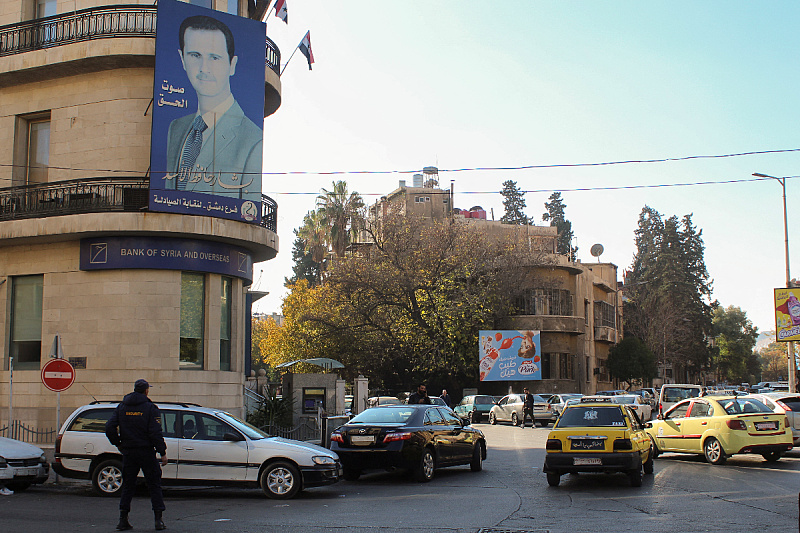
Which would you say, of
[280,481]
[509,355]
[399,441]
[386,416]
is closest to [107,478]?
[280,481]

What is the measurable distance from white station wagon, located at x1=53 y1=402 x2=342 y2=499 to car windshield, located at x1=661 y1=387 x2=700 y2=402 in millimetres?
21903

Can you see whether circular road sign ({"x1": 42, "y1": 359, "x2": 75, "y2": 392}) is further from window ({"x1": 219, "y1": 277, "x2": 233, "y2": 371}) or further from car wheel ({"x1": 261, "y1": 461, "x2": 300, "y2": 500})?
window ({"x1": 219, "y1": 277, "x2": 233, "y2": 371})

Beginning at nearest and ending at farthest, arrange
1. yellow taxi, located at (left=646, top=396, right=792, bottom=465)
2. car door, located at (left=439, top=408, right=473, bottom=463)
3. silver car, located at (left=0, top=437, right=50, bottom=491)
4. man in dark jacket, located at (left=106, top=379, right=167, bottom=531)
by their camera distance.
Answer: man in dark jacket, located at (left=106, top=379, right=167, bottom=531) → silver car, located at (left=0, top=437, right=50, bottom=491) → car door, located at (left=439, top=408, right=473, bottom=463) → yellow taxi, located at (left=646, top=396, right=792, bottom=465)

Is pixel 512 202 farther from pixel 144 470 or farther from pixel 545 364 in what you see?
pixel 144 470

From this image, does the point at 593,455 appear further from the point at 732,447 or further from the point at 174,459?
the point at 174,459

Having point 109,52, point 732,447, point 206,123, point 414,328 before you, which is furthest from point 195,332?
point 414,328

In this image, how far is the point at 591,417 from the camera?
1478 centimetres

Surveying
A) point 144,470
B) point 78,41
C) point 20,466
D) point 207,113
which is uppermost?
point 78,41

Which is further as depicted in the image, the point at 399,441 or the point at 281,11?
the point at 281,11

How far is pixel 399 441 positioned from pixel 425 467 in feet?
2.97

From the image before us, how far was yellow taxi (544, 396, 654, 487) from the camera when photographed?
14008 mm

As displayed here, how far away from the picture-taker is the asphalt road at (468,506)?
33.7 ft

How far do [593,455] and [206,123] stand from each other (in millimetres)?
14257

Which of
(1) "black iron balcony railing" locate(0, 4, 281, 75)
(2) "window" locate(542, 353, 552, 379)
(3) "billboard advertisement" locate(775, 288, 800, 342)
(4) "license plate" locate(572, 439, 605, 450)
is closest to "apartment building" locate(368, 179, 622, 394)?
(2) "window" locate(542, 353, 552, 379)
